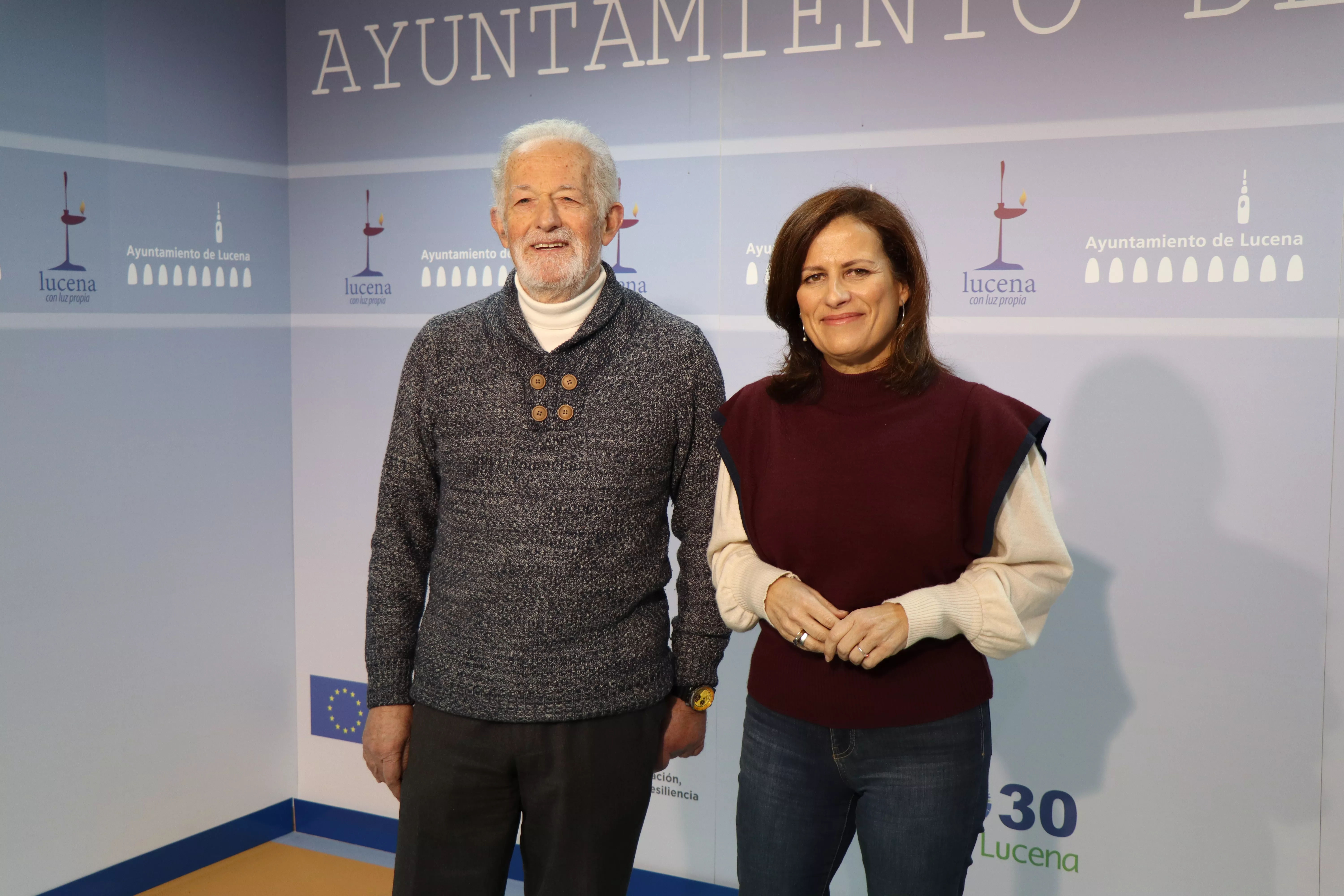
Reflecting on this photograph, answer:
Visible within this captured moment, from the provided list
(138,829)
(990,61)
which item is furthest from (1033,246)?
(138,829)

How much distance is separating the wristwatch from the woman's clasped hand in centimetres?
28

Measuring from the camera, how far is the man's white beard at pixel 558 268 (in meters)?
1.75

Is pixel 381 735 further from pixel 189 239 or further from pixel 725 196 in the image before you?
pixel 189 239


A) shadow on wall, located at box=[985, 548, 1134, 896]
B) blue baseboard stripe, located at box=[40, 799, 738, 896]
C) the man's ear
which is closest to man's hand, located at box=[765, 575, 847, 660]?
the man's ear

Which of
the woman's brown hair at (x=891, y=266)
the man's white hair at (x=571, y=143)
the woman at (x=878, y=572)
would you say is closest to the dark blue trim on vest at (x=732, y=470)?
the woman at (x=878, y=572)

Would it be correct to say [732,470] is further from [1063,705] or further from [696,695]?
[1063,705]

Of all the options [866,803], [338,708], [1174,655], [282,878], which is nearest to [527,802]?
[866,803]

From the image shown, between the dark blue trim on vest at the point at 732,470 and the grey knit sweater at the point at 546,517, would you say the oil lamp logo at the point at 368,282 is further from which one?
the dark blue trim on vest at the point at 732,470

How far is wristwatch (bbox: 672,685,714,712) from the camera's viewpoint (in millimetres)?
1823

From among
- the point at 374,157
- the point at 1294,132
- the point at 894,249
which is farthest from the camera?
the point at 374,157

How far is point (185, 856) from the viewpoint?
3.21 m

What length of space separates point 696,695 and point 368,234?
216 centimetres

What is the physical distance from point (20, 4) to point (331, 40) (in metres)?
0.92

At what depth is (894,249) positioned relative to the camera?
158cm
